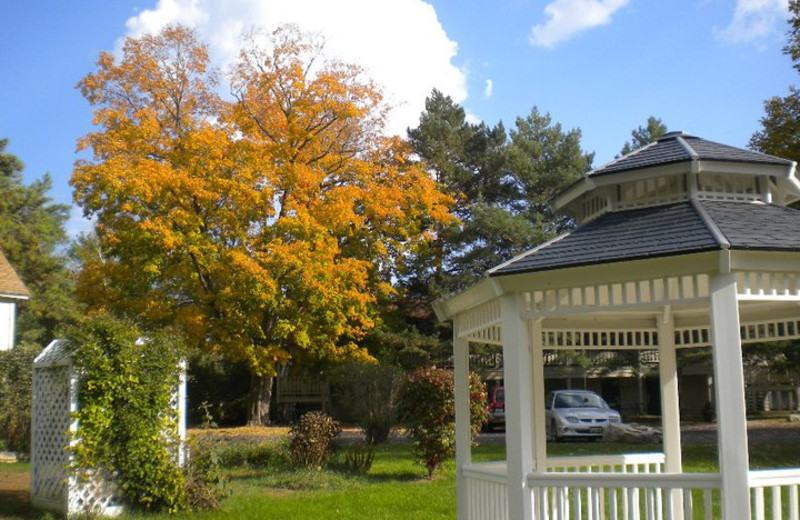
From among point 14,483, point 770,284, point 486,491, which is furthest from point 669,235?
point 14,483

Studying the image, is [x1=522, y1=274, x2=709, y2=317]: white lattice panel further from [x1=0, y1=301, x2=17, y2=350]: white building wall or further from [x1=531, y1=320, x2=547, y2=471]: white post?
[x1=0, y1=301, x2=17, y2=350]: white building wall

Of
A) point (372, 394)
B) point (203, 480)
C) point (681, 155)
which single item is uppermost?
point (681, 155)

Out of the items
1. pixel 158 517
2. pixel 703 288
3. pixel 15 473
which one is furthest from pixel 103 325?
pixel 703 288

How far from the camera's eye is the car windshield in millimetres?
24469

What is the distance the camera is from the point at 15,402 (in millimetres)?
19656

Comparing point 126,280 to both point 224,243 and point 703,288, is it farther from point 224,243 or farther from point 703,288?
point 703,288

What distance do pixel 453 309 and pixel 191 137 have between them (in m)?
18.8

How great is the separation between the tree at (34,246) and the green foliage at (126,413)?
2661 cm

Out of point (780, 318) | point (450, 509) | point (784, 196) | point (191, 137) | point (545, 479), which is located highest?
point (191, 137)

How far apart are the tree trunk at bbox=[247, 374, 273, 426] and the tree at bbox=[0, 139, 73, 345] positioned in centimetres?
1136

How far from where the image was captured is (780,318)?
870cm

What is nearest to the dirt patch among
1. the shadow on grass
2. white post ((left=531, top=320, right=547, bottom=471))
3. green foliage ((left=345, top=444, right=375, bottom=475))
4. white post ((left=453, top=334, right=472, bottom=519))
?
the shadow on grass

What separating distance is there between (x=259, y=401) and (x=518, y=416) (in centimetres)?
2302

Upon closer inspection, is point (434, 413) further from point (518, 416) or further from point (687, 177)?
point (687, 177)
